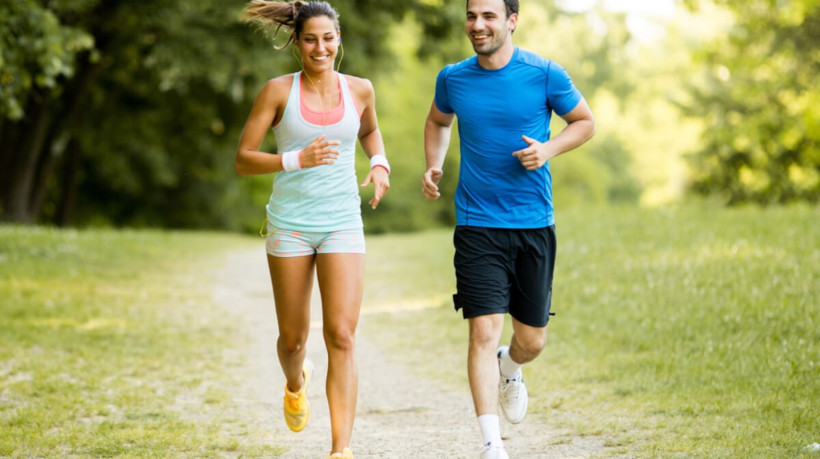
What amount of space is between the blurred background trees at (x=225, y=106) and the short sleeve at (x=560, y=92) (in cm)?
509

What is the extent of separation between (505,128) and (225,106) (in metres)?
24.9

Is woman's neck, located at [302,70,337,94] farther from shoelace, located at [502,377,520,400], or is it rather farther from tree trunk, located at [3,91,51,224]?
tree trunk, located at [3,91,51,224]

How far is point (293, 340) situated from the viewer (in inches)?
221

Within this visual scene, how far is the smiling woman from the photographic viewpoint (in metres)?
5.16

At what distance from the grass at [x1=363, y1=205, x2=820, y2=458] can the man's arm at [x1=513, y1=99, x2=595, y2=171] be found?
1.77 m

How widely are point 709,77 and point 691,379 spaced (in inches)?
1364

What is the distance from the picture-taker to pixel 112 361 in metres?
8.92

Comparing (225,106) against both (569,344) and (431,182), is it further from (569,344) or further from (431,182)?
(431,182)

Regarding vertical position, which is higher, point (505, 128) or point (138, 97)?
point (138, 97)

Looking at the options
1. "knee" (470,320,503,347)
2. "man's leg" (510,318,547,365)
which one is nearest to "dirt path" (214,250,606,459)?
"man's leg" (510,318,547,365)

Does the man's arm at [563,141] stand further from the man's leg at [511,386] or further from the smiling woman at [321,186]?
the man's leg at [511,386]

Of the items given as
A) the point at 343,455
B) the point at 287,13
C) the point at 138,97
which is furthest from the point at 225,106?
the point at 343,455

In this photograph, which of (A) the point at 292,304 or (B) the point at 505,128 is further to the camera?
(A) the point at 292,304

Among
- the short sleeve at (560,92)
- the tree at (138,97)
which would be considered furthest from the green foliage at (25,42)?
the short sleeve at (560,92)
